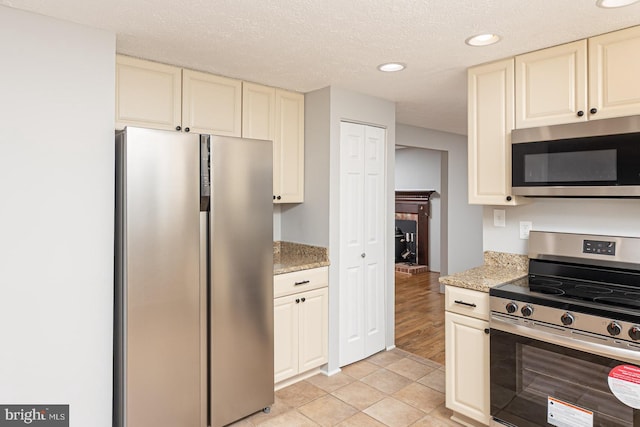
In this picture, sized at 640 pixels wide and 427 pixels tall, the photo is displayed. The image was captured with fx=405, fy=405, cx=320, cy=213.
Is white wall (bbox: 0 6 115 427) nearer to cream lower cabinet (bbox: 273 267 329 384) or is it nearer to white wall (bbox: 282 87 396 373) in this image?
cream lower cabinet (bbox: 273 267 329 384)

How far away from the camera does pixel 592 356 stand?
1.81 m

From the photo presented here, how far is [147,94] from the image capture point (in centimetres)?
245

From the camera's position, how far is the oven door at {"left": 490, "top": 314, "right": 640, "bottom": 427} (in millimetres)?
1737

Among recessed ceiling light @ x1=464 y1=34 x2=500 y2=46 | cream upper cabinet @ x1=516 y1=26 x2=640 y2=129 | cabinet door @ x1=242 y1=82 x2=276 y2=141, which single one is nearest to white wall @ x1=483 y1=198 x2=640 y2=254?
cream upper cabinet @ x1=516 y1=26 x2=640 y2=129

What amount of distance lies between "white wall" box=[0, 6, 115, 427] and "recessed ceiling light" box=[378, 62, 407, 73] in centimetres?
158

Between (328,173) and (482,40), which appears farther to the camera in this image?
(328,173)

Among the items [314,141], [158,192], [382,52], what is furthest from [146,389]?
[382,52]

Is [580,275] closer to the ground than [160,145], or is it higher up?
closer to the ground

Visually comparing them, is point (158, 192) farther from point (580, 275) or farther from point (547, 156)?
point (580, 275)

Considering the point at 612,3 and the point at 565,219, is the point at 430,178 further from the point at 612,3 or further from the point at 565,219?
the point at 612,3

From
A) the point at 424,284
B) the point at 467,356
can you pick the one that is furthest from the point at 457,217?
the point at 467,356

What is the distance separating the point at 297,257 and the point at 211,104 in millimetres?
1364

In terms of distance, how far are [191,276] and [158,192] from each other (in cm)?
48

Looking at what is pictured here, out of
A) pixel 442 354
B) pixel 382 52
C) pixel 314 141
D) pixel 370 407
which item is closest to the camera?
pixel 382 52
